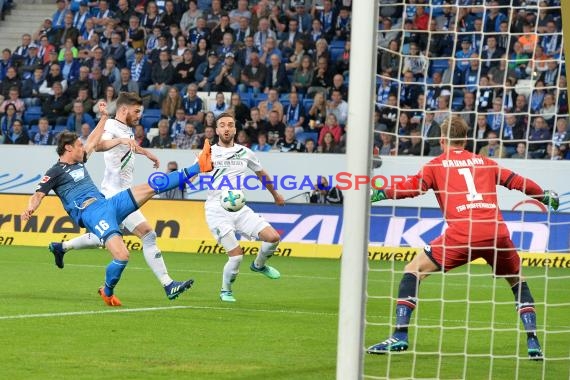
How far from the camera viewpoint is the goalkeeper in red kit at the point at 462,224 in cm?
945

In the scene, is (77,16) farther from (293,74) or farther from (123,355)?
(123,355)

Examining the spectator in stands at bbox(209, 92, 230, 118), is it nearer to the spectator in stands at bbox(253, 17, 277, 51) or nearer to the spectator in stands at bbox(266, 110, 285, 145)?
the spectator in stands at bbox(266, 110, 285, 145)

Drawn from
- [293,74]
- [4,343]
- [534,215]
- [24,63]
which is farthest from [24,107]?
[4,343]

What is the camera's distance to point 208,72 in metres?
25.4

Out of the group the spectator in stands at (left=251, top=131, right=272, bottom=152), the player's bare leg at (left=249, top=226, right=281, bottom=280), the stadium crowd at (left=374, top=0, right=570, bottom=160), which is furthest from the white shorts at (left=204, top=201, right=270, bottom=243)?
the spectator in stands at (left=251, top=131, right=272, bottom=152)

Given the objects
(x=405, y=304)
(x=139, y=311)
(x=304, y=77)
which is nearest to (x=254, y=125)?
(x=304, y=77)

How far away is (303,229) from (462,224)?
37.5ft

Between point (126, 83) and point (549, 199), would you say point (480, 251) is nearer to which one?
point (549, 199)

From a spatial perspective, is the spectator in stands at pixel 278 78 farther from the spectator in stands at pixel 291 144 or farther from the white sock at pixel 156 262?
the white sock at pixel 156 262

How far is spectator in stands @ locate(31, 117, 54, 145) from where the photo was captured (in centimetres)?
2483

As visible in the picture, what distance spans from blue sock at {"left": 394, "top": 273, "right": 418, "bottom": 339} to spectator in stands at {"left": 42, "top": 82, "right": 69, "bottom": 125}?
17.2m

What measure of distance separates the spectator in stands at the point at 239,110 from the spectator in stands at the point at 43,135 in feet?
12.9

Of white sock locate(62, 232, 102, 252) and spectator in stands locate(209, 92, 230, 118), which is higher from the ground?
white sock locate(62, 232, 102, 252)

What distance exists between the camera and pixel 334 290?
1527cm
